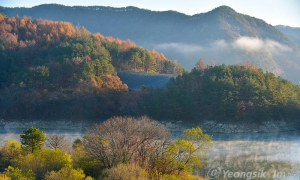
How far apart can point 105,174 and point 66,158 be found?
341 centimetres

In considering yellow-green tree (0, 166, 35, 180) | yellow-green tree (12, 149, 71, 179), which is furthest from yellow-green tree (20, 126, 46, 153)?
yellow-green tree (0, 166, 35, 180)

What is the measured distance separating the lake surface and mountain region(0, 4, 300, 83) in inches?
2300

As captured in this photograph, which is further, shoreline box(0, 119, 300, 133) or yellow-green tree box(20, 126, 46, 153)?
shoreline box(0, 119, 300, 133)

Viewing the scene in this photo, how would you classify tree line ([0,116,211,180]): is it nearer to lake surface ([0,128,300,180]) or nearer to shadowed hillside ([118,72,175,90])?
lake surface ([0,128,300,180])

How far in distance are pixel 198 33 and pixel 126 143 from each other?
116 m

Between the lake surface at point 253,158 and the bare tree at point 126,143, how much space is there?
514 centimetres

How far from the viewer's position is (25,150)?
22.4 metres

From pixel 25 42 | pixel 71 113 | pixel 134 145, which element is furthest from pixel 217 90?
pixel 25 42

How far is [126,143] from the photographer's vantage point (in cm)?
1892

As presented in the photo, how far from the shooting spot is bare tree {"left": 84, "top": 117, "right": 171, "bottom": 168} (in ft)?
62.0

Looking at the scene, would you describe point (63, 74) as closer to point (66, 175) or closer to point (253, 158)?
point (253, 158)

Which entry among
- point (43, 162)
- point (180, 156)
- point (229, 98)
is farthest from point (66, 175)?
point (229, 98)

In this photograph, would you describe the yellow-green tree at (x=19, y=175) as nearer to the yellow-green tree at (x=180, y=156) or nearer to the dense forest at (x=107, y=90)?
the yellow-green tree at (x=180, y=156)

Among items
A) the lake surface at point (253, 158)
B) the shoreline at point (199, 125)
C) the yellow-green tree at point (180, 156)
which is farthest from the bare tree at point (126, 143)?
the shoreline at point (199, 125)
